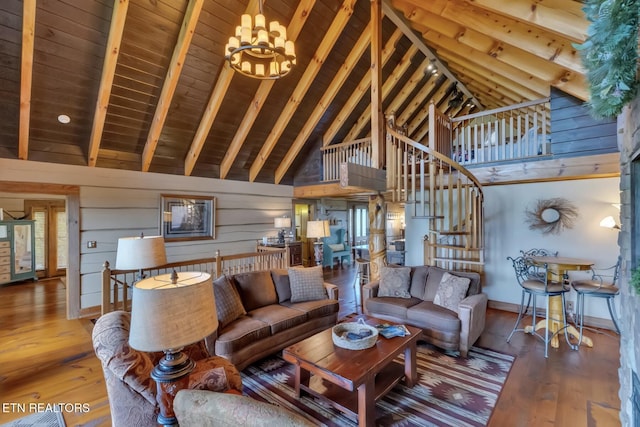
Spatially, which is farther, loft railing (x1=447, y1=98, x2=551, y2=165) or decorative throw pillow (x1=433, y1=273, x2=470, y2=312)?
loft railing (x1=447, y1=98, x2=551, y2=165)

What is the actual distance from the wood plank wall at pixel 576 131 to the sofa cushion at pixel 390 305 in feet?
10.2

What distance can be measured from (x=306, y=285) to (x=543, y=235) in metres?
3.95

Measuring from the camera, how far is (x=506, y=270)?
5.13 metres

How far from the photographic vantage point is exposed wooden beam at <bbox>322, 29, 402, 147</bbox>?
19.4ft

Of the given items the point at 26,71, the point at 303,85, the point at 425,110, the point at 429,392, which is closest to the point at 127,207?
the point at 26,71

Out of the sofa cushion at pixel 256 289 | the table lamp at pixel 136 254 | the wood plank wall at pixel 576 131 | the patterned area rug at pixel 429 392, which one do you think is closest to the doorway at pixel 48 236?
the table lamp at pixel 136 254

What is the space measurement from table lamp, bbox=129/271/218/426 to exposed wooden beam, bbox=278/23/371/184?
5.34 metres

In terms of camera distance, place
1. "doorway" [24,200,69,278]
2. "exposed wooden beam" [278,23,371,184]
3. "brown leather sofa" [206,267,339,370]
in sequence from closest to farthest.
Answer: "brown leather sofa" [206,267,339,370]
"exposed wooden beam" [278,23,371,184]
"doorway" [24,200,69,278]

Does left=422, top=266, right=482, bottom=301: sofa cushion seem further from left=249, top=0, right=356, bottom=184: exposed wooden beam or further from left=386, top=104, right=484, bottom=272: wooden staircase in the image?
left=249, top=0, right=356, bottom=184: exposed wooden beam

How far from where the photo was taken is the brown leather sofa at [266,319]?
9.64 feet

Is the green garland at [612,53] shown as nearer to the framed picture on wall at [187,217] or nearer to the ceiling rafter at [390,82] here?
the ceiling rafter at [390,82]

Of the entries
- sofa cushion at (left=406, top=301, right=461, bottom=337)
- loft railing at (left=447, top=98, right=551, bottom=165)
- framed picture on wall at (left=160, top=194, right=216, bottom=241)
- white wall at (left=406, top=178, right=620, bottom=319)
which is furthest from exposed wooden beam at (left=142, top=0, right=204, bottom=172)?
white wall at (left=406, top=178, right=620, bottom=319)

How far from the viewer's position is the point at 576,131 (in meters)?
4.23

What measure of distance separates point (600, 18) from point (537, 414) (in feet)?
9.06
